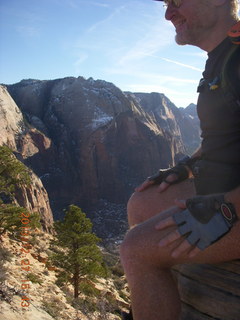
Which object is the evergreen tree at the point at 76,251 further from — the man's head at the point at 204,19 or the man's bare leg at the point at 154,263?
the man's head at the point at 204,19

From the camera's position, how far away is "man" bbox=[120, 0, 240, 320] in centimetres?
187

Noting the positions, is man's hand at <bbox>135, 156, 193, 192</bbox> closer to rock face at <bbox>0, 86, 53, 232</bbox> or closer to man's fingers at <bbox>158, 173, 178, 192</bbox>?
man's fingers at <bbox>158, 173, 178, 192</bbox>

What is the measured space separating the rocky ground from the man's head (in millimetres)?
5557

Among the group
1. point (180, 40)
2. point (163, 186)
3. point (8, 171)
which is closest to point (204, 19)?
point (180, 40)

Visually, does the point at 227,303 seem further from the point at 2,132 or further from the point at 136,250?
the point at 2,132

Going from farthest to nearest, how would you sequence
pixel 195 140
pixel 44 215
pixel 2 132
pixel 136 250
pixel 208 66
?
pixel 195 140 → pixel 2 132 → pixel 44 215 → pixel 208 66 → pixel 136 250

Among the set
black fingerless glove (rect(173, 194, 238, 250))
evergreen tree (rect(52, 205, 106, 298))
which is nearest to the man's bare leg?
black fingerless glove (rect(173, 194, 238, 250))

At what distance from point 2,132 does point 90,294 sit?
105 feet

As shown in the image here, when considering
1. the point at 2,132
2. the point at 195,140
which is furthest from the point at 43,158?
the point at 195,140

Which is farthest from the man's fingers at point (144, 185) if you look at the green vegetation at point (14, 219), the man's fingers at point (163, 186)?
the green vegetation at point (14, 219)

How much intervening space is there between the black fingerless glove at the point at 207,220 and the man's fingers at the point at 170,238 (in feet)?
0.10

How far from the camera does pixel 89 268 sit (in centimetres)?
1571

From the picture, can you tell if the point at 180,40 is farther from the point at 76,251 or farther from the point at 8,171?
the point at 76,251

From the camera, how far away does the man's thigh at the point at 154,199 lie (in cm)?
269
